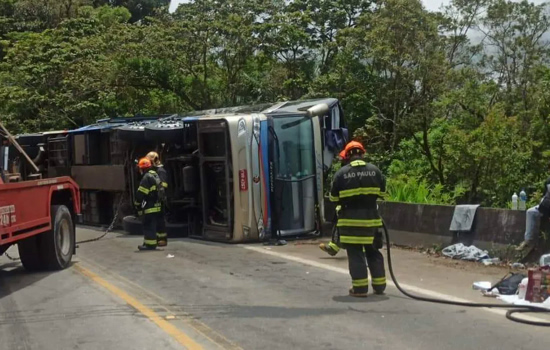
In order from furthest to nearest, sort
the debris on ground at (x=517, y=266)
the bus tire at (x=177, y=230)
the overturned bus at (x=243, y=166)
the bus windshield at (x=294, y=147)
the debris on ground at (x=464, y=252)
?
the bus tire at (x=177, y=230), the bus windshield at (x=294, y=147), the overturned bus at (x=243, y=166), the debris on ground at (x=464, y=252), the debris on ground at (x=517, y=266)

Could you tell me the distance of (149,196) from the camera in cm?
1319

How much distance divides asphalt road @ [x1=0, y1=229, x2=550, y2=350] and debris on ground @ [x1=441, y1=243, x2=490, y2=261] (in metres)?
1.06

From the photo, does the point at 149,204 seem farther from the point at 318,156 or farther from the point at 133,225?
the point at 318,156

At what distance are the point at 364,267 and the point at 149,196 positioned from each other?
596 centimetres

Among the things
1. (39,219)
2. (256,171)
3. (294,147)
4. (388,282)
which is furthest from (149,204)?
(388,282)

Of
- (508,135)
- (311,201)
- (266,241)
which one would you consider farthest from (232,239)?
(508,135)

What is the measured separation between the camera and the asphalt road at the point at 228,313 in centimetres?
653

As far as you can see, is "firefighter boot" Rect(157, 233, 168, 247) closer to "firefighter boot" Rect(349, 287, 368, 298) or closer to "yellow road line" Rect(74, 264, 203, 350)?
"yellow road line" Rect(74, 264, 203, 350)

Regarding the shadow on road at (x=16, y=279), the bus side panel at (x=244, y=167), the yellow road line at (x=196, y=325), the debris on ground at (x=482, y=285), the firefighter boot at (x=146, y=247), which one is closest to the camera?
the yellow road line at (x=196, y=325)

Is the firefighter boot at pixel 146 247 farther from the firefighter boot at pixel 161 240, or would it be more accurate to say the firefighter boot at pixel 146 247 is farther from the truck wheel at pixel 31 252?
the truck wheel at pixel 31 252

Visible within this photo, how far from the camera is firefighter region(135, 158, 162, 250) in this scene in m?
13.2

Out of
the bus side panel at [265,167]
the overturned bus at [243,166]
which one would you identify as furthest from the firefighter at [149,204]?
the bus side panel at [265,167]

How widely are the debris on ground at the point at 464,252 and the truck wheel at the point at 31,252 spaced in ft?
21.3

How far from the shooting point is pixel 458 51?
25.5 m
